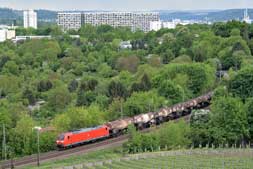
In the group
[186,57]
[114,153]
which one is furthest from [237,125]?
[186,57]

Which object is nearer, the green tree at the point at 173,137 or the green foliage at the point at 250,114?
the green tree at the point at 173,137

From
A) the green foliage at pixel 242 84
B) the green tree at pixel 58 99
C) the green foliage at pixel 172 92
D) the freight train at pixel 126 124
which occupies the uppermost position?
the green foliage at pixel 242 84

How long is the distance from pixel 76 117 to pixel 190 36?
48.9 m

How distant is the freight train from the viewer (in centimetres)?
3538

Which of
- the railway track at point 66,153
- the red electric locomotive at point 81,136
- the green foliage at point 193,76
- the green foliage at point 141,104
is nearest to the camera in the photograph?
the railway track at point 66,153

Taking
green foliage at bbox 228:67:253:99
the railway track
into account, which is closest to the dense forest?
green foliage at bbox 228:67:253:99

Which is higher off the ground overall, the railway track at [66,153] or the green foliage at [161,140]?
the green foliage at [161,140]

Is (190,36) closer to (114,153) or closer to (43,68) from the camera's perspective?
(43,68)

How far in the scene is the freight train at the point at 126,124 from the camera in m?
35.4

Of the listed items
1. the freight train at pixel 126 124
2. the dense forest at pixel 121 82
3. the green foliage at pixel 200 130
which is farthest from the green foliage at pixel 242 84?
the green foliage at pixel 200 130

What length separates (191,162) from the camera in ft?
86.5

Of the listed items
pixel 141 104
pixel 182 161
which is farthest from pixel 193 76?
pixel 182 161

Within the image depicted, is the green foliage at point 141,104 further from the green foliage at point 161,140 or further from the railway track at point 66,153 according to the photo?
the green foliage at point 161,140

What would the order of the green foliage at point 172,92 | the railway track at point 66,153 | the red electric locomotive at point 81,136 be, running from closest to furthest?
the railway track at point 66,153 < the red electric locomotive at point 81,136 < the green foliage at point 172,92
